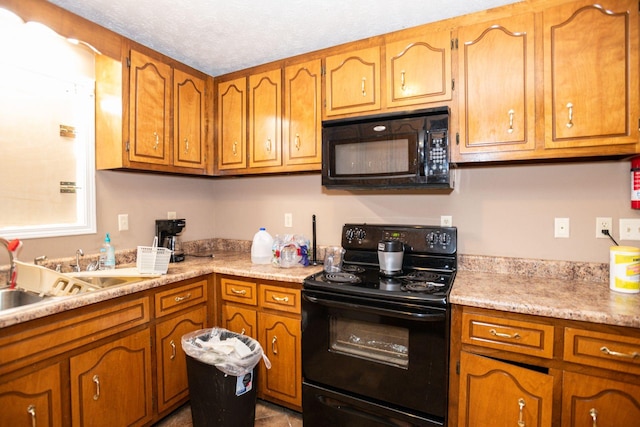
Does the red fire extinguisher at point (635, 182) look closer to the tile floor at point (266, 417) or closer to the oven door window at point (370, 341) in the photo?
the oven door window at point (370, 341)

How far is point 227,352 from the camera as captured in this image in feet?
5.52

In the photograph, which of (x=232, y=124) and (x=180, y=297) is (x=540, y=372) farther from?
(x=232, y=124)

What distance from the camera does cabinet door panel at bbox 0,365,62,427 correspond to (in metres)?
1.23

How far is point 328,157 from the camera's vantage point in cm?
197

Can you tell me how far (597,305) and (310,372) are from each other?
134cm

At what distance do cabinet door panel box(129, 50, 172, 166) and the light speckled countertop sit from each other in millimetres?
737

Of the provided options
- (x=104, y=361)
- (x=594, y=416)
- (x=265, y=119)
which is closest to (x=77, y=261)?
(x=104, y=361)

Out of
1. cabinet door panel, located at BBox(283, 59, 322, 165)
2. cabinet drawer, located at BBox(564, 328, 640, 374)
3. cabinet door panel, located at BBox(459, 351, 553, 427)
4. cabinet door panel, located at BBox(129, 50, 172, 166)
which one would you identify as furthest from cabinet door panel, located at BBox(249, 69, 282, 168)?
cabinet drawer, located at BBox(564, 328, 640, 374)

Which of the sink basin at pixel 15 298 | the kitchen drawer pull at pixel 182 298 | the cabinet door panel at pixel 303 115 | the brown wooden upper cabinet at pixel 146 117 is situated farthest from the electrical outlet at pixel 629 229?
the sink basin at pixel 15 298

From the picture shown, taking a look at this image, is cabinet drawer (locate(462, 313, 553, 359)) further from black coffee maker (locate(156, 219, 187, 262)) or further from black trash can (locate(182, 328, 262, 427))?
black coffee maker (locate(156, 219, 187, 262))

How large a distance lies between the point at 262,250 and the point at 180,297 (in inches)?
23.4

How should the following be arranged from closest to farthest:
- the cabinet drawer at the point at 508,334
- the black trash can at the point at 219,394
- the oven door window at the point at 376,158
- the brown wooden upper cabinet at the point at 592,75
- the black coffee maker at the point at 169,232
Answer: the cabinet drawer at the point at 508,334
the brown wooden upper cabinet at the point at 592,75
the black trash can at the point at 219,394
the oven door window at the point at 376,158
the black coffee maker at the point at 169,232

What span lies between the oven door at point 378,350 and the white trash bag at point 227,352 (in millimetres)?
292

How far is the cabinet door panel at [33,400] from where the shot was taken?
123 centimetres
